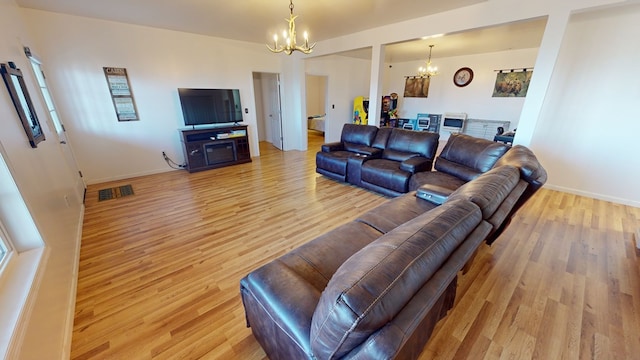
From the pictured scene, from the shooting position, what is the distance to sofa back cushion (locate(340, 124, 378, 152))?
4.09 meters

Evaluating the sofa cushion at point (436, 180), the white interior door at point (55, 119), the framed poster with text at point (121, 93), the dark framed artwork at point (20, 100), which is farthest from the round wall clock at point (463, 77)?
the white interior door at point (55, 119)

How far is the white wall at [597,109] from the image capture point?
2.99 m

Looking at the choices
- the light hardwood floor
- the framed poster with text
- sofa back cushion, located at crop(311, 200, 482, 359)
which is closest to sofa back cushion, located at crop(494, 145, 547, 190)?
the light hardwood floor

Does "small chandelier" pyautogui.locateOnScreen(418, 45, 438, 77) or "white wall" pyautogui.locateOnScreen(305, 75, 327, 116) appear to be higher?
"small chandelier" pyautogui.locateOnScreen(418, 45, 438, 77)

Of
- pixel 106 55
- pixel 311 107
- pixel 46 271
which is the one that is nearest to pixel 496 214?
pixel 46 271

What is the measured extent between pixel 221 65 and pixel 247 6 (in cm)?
201

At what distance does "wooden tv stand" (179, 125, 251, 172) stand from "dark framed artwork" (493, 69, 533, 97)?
22.5 feet

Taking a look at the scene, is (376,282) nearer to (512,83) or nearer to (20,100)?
(20,100)

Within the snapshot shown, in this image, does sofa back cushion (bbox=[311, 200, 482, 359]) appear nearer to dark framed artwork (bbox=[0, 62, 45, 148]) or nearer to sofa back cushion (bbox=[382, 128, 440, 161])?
dark framed artwork (bbox=[0, 62, 45, 148])

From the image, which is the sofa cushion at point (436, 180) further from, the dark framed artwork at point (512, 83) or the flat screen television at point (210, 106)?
the dark framed artwork at point (512, 83)

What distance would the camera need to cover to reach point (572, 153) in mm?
3500

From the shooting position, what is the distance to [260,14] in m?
3.44

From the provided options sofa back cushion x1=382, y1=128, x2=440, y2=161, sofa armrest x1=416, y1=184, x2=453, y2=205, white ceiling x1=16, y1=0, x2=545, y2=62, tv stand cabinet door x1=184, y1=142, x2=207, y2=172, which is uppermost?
white ceiling x1=16, y1=0, x2=545, y2=62

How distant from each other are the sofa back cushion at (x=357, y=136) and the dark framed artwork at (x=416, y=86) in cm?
494
